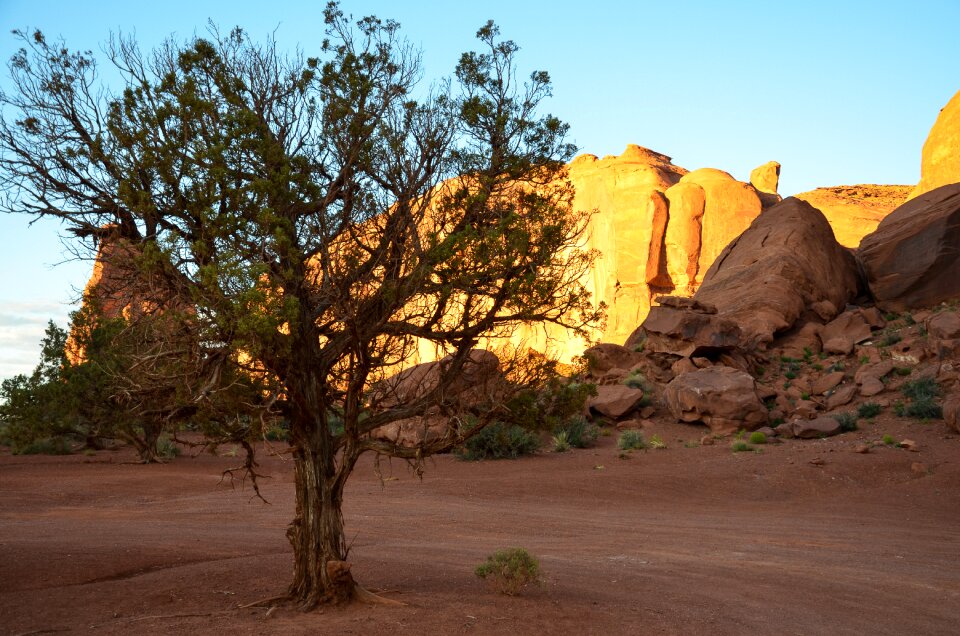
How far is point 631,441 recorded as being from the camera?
2541 centimetres

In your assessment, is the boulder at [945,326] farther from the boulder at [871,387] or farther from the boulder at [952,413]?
the boulder at [952,413]

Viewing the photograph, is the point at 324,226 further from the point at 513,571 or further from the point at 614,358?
the point at 614,358

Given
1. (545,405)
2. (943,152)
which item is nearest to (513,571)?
(545,405)

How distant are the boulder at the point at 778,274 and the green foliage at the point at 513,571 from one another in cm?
2490

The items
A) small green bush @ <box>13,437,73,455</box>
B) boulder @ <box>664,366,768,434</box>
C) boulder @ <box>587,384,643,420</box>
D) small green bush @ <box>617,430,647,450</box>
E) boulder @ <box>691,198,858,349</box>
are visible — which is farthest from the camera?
boulder @ <box>691,198,858,349</box>

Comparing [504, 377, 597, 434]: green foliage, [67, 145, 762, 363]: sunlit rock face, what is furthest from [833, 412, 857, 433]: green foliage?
[67, 145, 762, 363]: sunlit rock face

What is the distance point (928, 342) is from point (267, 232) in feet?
90.9

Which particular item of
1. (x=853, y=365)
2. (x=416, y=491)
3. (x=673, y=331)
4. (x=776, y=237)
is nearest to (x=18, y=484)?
(x=416, y=491)

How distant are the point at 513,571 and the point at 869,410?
20.2 metres

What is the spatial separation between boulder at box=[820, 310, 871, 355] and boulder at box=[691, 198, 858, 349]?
57.4 inches

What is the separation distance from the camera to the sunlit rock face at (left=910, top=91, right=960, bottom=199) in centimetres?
4541

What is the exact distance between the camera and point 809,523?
1622cm

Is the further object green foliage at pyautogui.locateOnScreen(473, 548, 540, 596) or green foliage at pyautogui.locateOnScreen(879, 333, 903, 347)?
green foliage at pyautogui.locateOnScreen(879, 333, 903, 347)

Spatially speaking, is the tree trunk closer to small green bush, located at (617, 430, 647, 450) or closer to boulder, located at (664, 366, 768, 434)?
small green bush, located at (617, 430, 647, 450)
